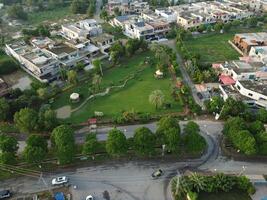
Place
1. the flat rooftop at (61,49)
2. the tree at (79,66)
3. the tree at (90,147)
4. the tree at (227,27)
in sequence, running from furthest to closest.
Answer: the tree at (227,27), the flat rooftop at (61,49), the tree at (79,66), the tree at (90,147)

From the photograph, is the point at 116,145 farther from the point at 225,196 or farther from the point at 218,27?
the point at 218,27

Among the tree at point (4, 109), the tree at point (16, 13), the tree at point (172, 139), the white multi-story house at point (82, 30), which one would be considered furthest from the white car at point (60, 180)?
the tree at point (16, 13)

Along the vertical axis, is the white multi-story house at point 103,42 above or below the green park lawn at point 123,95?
above

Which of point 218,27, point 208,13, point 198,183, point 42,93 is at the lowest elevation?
point 198,183

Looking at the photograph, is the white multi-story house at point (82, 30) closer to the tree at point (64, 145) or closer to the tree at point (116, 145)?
the tree at point (64, 145)

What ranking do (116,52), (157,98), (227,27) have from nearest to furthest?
1. (157,98)
2. (116,52)
3. (227,27)

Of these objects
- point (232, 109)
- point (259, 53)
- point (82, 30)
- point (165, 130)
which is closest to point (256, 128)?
point (232, 109)

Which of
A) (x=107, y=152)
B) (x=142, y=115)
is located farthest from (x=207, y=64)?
(x=107, y=152)
